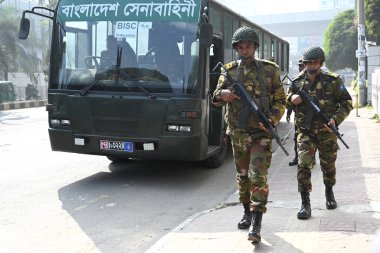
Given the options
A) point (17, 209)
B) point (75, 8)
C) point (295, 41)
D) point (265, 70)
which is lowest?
point (17, 209)

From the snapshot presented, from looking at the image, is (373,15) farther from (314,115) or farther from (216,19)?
(314,115)

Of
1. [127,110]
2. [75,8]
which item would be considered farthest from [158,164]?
[75,8]

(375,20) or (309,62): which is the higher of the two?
(375,20)

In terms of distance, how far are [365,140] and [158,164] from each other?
5051mm

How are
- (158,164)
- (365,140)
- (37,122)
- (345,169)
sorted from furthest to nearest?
(37,122)
(365,140)
(158,164)
(345,169)

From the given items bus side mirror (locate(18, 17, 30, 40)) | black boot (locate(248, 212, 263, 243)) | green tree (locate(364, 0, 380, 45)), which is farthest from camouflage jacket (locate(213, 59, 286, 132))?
green tree (locate(364, 0, 380, 45))

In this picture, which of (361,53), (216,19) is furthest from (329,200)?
(361,53)

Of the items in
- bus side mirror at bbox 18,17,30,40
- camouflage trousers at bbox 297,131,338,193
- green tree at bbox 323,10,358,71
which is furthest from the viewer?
green tree at bbox 323,10,358,71

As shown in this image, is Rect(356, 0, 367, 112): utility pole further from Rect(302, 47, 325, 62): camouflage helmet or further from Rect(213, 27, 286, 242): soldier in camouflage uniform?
Rect(213, 27, 286, 242): soldier in camouflage uniform

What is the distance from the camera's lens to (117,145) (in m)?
6.91

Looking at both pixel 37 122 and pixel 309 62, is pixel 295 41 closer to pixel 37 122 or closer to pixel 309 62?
pixel 37 122

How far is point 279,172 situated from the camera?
26.3 feet

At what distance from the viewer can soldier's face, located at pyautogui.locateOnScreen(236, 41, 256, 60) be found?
4453mm

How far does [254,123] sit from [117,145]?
2.91 metres
